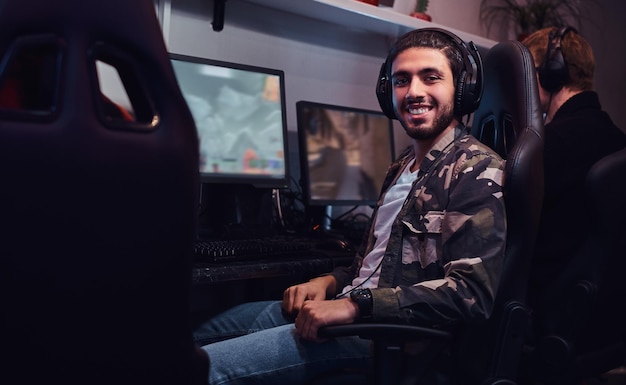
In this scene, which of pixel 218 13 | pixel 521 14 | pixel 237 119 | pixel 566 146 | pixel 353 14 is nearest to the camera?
pixel 566 146

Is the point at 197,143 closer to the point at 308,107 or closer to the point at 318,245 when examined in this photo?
the point at 318,245

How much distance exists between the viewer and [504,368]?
123 centimetres

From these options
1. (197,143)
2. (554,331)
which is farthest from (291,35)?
(197,143)

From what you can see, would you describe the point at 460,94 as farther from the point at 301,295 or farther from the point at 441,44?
the point at 301,295

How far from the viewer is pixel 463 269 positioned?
1.15 meters

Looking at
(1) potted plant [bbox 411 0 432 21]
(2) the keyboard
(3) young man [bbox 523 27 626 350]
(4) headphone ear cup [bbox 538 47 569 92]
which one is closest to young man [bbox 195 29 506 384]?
(2) the keyboard

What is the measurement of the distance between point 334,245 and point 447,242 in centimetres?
60

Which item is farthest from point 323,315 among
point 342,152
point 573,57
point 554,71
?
point 573,57

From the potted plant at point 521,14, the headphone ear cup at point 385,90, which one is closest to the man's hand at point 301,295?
the headphone ear cup at point 385,90

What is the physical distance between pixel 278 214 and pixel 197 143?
53.9 inches

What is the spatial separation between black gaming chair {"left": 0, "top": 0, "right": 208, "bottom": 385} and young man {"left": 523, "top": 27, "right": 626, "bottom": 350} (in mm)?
1139

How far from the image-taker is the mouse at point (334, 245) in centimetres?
174

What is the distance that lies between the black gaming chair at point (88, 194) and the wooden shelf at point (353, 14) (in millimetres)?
1447

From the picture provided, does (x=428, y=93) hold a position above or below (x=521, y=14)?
below
